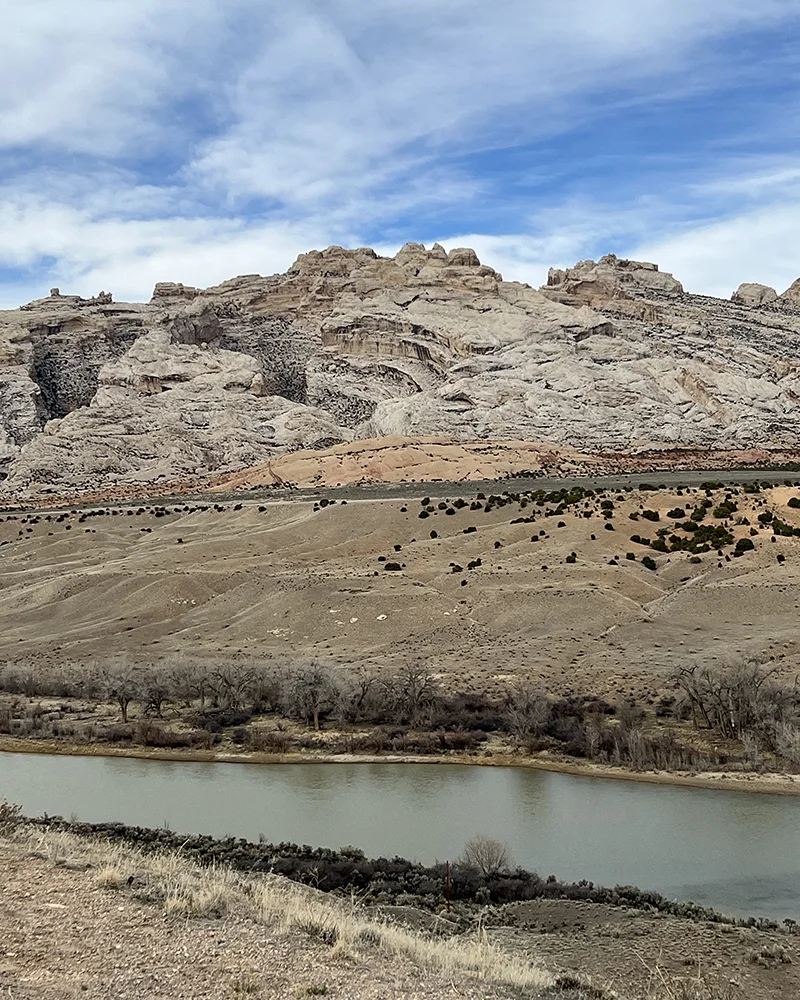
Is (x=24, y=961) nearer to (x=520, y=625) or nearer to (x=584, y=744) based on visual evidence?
(x=584, y=744)

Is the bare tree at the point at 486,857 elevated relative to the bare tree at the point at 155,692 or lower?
lower

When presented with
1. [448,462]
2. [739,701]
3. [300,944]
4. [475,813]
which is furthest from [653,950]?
[448,462]

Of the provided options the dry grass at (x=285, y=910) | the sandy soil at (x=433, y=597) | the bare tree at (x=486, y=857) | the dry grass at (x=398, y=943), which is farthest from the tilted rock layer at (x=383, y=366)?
the dry grass at (x=398, y=943)

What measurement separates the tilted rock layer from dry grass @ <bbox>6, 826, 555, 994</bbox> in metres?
81.4

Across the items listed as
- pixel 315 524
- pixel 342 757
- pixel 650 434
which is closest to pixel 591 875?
pixel 342 757

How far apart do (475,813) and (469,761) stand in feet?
14.2

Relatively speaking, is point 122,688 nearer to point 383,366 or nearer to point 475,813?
point 475,813

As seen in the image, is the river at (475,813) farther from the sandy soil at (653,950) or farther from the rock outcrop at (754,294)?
the rock outcrop at (754,294)

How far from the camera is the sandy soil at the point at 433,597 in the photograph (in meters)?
33.8

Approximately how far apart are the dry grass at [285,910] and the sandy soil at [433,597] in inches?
692

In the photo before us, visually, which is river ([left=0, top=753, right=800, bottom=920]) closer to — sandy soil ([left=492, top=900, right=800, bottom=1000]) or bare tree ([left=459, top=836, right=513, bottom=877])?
bare tree ([left=459, top=836, right=513, bottom=877])

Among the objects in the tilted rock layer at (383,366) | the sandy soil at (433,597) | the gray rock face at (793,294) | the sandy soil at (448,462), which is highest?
the gray rock face at (793,294)

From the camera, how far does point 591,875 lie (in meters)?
17.0

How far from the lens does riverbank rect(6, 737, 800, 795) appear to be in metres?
22.0
